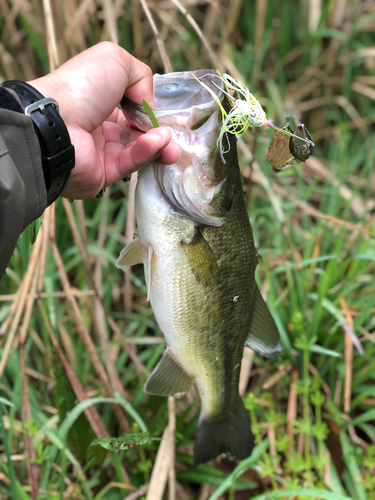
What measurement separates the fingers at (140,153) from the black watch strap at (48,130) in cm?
18

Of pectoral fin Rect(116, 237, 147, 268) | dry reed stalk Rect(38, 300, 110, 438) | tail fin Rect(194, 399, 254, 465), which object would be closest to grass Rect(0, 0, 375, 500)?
dry reed stalk Rect(38, 300, 110, 438)

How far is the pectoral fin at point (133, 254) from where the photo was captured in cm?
156

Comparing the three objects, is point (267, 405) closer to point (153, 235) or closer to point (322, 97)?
point (153, 235)

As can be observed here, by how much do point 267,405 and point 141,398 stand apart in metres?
0.72

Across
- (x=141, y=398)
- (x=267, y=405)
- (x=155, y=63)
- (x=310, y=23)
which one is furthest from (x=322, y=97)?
(x=141, y=398)

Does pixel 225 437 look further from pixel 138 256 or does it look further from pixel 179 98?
pixel 179 98

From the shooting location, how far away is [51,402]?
249 cm

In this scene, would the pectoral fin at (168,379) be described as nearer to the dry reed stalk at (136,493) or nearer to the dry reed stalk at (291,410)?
the dry reed stalk at (136,493)

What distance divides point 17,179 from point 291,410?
1.84 m

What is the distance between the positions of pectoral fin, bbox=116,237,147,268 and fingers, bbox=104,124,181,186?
241 millimetres

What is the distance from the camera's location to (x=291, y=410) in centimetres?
240

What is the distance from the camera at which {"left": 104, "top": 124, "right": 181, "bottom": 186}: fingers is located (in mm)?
1340

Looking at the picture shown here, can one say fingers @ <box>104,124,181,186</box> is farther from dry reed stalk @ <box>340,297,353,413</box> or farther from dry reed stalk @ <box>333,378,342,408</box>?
dry reed stalk @ <box>333,378,342,408</box>

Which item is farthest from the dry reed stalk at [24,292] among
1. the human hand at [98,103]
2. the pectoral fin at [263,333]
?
the pectoral fin at [263,333]
